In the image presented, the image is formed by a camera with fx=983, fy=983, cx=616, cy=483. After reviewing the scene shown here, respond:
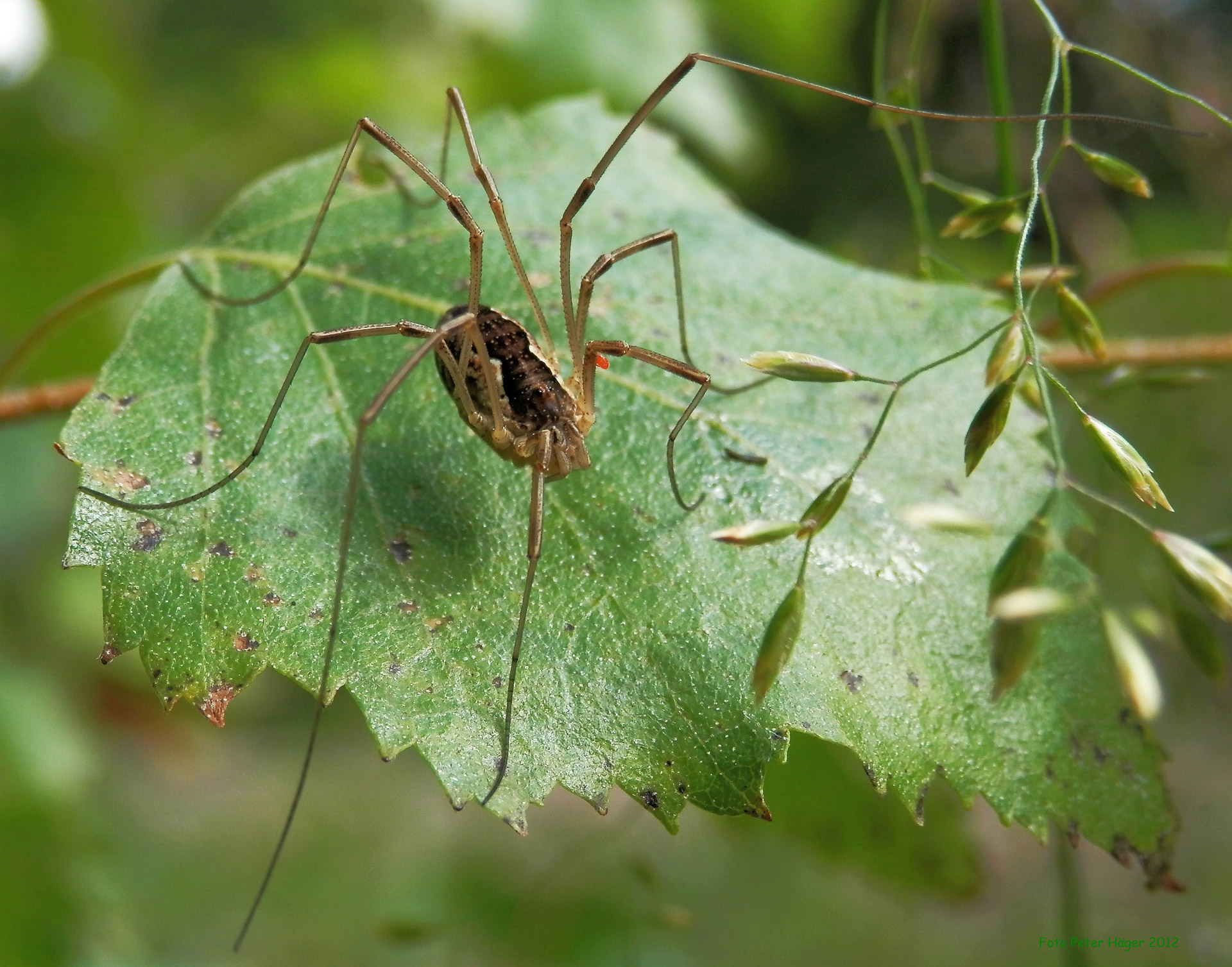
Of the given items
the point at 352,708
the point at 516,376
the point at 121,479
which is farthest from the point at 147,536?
the point at 352,708

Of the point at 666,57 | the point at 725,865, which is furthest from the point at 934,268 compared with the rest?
the point at 725,865

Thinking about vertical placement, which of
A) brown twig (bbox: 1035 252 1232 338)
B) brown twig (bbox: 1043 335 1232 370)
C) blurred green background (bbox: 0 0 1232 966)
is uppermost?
brown twig (bbox: 1035 252 1232 338)

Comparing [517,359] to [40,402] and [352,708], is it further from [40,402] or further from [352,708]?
[352,708]

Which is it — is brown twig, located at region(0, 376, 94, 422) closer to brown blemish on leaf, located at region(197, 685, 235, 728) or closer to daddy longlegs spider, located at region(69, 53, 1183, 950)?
daddy longlegs spider, located at region(69, 53, 1183, 950)

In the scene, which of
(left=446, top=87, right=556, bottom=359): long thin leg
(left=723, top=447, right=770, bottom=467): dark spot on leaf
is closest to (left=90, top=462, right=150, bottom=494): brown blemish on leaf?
(left=446, top=87, right=556, bottom=359): long thin leg

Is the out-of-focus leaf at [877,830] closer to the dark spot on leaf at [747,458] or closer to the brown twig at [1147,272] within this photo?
the dark spot on leaf at [747,458]

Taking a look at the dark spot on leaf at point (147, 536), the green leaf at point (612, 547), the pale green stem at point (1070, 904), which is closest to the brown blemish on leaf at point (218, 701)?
the green leaf at point (612, 547)

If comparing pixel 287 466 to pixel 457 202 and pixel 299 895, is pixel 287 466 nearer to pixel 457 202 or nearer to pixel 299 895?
pixel 457 202
